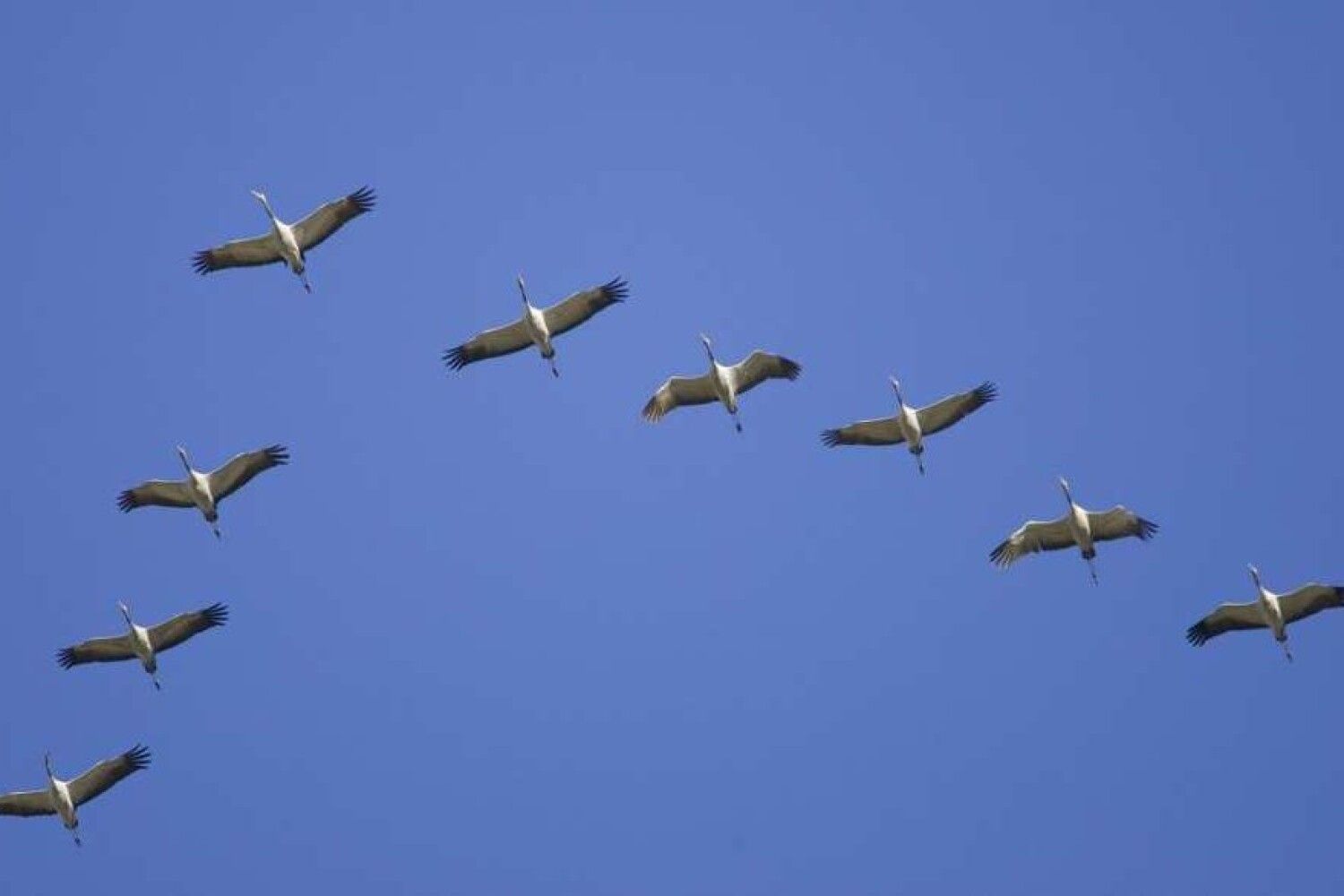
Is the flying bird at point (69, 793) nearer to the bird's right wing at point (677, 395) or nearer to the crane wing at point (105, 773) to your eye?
the crane wing at point (105, 773)

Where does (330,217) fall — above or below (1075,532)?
above

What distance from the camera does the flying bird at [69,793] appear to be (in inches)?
1462

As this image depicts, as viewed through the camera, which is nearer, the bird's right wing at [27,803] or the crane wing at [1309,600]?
the crane wing at [1309,600]

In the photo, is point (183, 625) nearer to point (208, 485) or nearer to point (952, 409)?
point (208, 485)

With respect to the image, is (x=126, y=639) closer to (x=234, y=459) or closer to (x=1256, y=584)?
(x=234, y=459)

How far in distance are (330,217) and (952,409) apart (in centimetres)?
1350

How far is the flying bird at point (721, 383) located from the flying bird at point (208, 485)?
7914mm

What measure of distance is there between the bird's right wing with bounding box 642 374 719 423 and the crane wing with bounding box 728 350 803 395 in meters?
0.58

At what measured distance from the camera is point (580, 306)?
37.5 metres

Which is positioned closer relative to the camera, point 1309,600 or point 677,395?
point 1309,600

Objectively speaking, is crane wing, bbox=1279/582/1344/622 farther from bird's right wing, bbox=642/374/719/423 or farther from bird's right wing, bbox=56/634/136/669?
bird's right wing, bbox=56/634/136/669

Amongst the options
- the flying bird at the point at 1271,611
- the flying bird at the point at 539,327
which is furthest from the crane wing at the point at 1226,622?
the flying bird at the point at 539,327

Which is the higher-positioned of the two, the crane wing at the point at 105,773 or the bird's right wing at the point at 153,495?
the bird's right wing at the point at 153,495

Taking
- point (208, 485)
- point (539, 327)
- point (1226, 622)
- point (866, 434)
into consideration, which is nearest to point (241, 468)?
point (208, 485)
